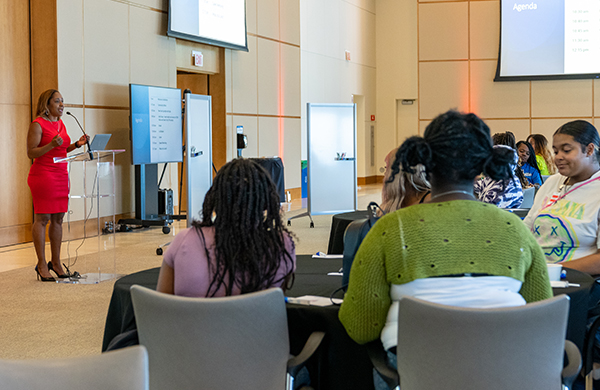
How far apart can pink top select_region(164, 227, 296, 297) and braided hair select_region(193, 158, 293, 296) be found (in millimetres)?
18

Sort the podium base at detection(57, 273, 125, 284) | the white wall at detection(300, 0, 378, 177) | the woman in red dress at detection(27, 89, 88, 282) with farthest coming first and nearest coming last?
the white wall at detection(300, 0, 378, 177) < the podium base at detection(57, 273, 125, 284) < the woman in red dress at detection(27, 89, 88, 282)

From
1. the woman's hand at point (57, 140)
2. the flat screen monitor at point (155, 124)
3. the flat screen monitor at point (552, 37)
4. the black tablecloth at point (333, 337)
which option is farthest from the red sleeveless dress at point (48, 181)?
the flat screen monitor at point (552, 37)

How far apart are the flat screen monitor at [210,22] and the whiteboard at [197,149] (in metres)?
2.43

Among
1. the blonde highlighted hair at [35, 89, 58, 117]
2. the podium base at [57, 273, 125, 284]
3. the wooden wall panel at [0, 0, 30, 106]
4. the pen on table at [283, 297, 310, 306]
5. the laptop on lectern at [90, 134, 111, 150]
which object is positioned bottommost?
the podium base at [57, 273, 125, 284]

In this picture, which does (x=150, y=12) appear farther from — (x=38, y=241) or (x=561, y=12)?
(x=561, y=12)

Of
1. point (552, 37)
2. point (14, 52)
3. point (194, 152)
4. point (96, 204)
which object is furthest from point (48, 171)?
point (552, 37)

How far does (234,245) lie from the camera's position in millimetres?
1919

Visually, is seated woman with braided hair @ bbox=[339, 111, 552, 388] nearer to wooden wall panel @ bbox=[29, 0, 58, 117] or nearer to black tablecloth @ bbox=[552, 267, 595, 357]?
black tablecloth @ bbox=[552, 267, 595, 357]

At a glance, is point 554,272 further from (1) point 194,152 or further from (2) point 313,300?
(1) point 194,152

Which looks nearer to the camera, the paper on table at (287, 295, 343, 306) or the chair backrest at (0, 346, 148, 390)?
the chair backrest at (0, 346, 148, 390)

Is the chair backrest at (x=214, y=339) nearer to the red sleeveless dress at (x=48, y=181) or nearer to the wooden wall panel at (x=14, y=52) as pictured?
the red sleeveless dress at (x=48, y=181)

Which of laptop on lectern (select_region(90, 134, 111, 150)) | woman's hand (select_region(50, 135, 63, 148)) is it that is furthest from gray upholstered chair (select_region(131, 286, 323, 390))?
laptop on lectern (select_region(90, 134, 111, 150))

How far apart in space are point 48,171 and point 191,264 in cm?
349

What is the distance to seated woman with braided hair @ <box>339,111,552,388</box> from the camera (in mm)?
1606
